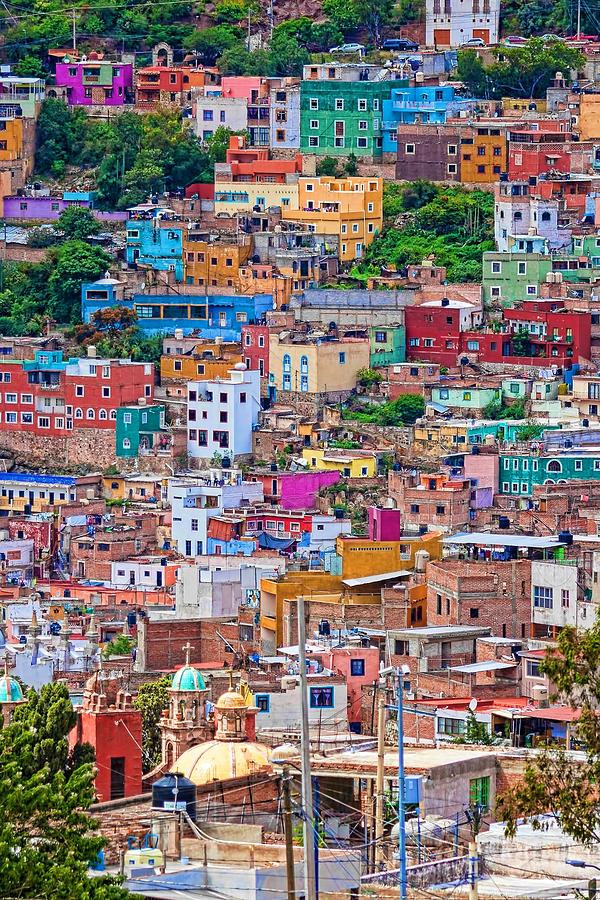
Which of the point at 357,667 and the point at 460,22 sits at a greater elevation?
the point at 460,22

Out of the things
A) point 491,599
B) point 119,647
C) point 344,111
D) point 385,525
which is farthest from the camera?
point 344,111

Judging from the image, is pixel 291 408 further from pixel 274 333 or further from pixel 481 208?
pixel 481 208

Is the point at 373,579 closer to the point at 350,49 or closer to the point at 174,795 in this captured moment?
the point at 174,795

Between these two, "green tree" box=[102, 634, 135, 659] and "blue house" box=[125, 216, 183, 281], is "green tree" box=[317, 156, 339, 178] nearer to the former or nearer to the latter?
"blue house" box=[125, 216, 183, 281]

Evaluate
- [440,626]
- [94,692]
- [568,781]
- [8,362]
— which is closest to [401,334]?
[8,362]

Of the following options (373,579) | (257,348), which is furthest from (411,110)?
(373,579)
